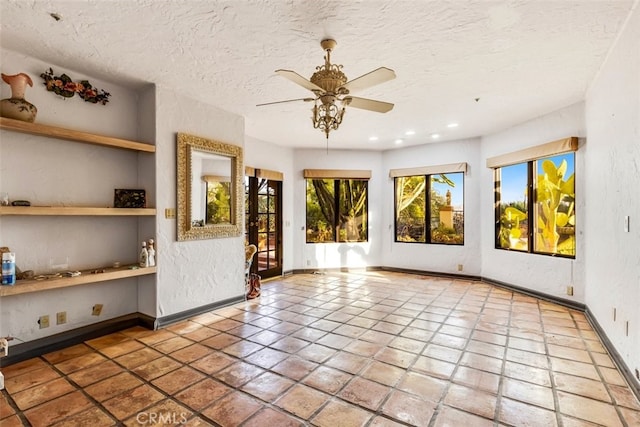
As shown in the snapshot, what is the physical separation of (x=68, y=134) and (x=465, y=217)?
20.0 feet

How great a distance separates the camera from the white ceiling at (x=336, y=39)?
212 centimetres

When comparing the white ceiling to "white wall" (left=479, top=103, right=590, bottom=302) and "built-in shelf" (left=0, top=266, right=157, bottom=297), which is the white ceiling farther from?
"built-in shelf" (left=0, top=266, right=157, bottom=297)

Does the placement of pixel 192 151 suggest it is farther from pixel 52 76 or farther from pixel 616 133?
pixel 616 133

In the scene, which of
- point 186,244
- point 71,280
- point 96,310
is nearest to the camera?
point 71,280

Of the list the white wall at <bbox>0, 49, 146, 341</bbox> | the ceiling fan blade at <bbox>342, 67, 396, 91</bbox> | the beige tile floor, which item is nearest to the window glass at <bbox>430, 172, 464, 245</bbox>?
the beige tile floor

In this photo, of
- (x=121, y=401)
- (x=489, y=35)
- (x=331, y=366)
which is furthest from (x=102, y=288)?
(x=489, y=35)

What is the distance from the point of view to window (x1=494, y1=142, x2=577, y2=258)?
4203 mm

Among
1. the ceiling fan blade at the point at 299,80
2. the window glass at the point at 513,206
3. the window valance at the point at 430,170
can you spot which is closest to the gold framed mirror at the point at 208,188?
the ceiling fan blade at the point at 299,80

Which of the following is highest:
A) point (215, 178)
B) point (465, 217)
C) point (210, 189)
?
point (215, 178)

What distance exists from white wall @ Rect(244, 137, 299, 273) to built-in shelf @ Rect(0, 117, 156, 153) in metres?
2.64

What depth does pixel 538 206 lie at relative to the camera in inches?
→ 182

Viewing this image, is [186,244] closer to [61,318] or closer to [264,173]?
[61,318]

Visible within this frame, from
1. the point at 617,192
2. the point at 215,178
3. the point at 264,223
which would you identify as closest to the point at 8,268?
the point at 215,178

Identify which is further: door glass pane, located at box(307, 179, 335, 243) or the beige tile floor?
door glass pane, located at box(307, 179, 335, 243)
